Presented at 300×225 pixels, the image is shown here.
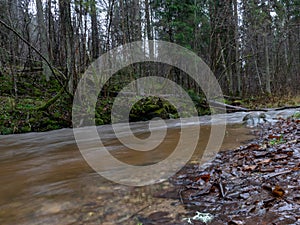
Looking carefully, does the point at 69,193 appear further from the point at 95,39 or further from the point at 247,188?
the point at 95,39

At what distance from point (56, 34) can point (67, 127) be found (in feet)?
22.1

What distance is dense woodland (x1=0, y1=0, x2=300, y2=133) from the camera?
10.0 meters

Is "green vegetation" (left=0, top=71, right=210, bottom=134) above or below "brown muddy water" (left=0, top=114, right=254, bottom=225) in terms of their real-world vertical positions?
above

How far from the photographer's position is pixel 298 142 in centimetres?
353

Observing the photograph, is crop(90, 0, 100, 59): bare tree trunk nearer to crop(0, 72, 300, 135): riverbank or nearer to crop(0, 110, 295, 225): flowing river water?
crop(0, 72, 300, 135): riverbank

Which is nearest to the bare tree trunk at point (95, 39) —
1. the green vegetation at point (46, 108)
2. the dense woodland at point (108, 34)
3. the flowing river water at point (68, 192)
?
the dense woodland at point (108, 34)

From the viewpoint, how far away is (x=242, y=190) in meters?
2.24

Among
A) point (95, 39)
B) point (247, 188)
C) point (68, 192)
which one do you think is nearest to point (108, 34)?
point (95, 39)

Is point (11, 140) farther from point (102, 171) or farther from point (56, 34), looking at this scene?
point (56, 34)

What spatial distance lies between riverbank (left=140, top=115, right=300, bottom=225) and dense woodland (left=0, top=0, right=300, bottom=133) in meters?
6.99

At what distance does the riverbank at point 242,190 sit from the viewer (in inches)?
70.2

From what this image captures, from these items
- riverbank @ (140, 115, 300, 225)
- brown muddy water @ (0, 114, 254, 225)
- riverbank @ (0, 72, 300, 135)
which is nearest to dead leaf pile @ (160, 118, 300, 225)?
riverbank @ (140, 115, 300, 225)

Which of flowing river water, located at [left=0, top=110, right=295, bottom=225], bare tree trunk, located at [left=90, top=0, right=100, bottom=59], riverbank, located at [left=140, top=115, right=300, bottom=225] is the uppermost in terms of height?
bare tree trunk, located at [left=90, top=0, right=100, bottom=59]

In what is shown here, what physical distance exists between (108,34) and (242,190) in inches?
376
